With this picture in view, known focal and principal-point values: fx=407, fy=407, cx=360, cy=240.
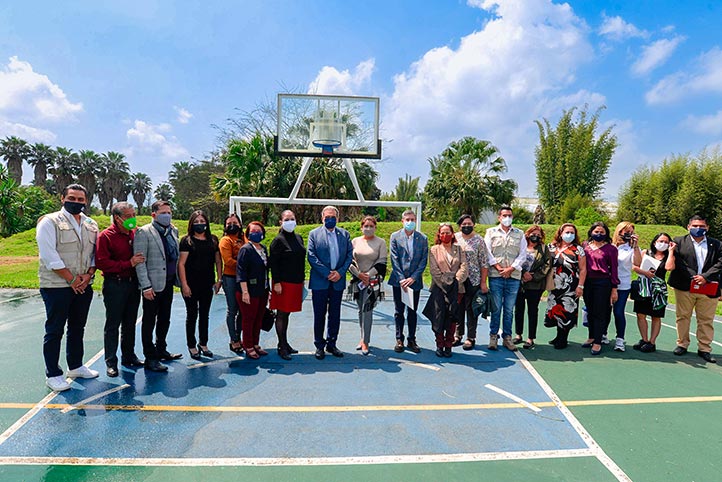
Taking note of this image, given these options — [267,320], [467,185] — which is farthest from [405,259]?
[467,185]

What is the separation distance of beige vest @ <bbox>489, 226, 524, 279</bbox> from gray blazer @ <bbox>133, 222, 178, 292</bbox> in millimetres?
3683

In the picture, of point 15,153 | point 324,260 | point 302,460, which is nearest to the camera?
point 302,460

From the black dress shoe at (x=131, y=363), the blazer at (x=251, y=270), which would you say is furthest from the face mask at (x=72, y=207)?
the black dress shoe at (x=131, y=363)

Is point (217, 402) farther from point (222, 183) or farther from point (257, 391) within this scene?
point (222, 183)

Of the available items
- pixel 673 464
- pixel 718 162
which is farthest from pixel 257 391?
pixel 718 162

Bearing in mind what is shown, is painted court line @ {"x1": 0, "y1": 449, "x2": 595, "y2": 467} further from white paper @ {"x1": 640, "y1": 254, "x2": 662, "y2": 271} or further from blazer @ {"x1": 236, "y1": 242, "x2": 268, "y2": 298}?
white paper @ {"x1": 640, "y1": 254, "x2": 662, "y2": 271}

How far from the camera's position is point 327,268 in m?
4.56

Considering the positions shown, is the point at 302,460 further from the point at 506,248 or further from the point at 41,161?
the point at 41,161

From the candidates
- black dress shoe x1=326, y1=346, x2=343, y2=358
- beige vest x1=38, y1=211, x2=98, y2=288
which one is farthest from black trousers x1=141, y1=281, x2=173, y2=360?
black dress shoe x1=326, y1=346, x2=343, y2=358

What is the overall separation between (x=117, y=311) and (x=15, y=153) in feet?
161

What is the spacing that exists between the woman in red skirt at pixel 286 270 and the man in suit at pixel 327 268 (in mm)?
145

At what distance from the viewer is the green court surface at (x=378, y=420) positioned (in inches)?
105

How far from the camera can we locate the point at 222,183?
17.3 meters

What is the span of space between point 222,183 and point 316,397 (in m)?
15.2
